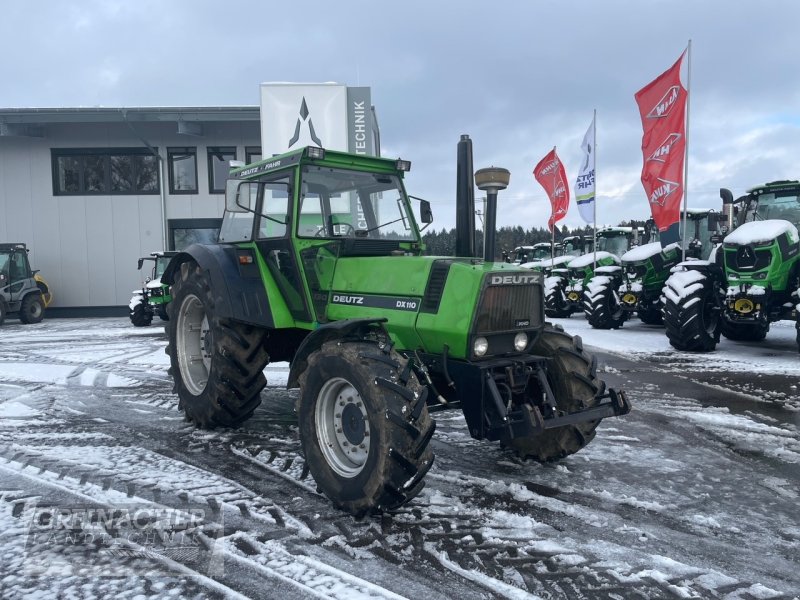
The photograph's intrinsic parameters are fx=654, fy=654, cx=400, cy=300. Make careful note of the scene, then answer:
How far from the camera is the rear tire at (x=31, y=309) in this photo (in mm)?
17625

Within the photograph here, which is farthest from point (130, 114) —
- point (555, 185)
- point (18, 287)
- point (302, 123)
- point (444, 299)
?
point (444, 299)

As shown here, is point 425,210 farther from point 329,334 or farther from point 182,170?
point 182,170

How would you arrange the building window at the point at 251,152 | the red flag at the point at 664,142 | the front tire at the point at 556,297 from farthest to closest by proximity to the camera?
the building window at the point at 251,152
the front tire at the point at 556,297
the red flag at the point at 664,142

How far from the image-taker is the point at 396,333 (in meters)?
4.14

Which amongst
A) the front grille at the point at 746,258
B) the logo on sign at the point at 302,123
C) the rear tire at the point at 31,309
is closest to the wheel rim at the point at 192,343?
the logo on sign at the point at 302,123

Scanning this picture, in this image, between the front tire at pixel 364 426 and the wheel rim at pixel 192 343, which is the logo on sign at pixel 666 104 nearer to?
the wheel rim at pixel 192 343

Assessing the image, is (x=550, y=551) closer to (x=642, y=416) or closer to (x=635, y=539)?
(x=635, y=539)

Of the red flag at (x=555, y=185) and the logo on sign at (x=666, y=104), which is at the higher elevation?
the logo on sign at (x=666, y=104)

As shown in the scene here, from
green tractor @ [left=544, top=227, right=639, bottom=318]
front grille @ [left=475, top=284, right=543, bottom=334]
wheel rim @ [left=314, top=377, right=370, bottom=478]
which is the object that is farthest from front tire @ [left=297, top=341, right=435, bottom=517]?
green tractor @ [left=544, top=227, right=639, bottom=318]

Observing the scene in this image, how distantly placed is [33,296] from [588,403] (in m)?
17.8

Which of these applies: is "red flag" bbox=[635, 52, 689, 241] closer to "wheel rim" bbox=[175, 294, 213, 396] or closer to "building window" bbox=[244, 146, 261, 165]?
"wheel rim" bbox=[175, 294, 213, 396]

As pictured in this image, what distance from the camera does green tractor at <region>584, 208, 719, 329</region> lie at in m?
13.2

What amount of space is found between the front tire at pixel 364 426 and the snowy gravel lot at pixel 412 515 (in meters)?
0.20

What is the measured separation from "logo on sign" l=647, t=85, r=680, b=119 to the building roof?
1105 centimetres
